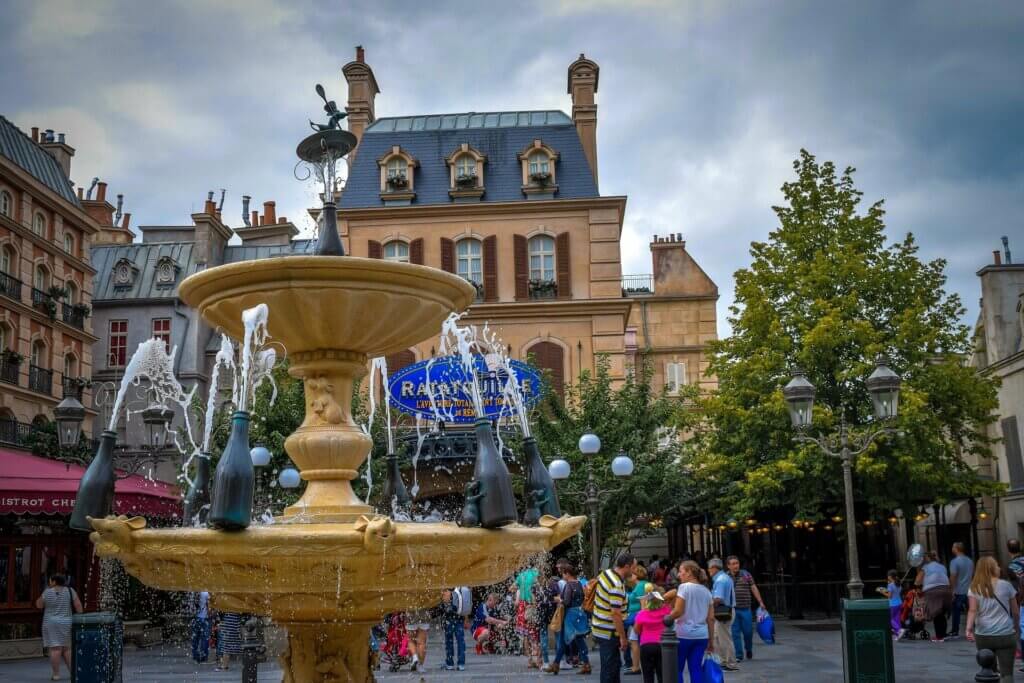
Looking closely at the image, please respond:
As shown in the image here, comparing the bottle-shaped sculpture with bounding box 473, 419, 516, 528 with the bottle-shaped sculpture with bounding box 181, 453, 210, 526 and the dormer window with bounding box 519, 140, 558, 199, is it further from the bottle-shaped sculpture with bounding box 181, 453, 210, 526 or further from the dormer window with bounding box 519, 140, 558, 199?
the dormer window with bounding box 519, 140, 558, 199

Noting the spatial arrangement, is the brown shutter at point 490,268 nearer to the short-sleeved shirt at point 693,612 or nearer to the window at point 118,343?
the window at point 118,343

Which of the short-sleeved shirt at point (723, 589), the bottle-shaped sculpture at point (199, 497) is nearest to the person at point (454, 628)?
the short-sleeved shirt at point (723, 589)

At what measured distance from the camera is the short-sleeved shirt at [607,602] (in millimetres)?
11484

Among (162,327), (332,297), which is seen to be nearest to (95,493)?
(332,297)

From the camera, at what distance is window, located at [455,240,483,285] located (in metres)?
33.4

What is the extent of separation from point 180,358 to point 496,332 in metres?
15.1

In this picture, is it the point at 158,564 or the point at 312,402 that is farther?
the point at 312,402

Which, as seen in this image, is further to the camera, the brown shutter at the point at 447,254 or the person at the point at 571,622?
the brown shutter at the point at 447,254

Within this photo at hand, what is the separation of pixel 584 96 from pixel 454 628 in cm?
2431

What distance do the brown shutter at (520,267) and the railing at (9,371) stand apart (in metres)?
15.7

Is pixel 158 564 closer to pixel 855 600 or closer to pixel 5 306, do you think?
pixel 855 600

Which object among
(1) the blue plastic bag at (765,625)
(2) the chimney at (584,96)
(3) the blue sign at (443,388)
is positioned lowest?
(1) the blue plastic bag at (765,625)

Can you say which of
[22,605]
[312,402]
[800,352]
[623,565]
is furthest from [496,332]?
[312,402]

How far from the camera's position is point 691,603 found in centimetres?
1039
